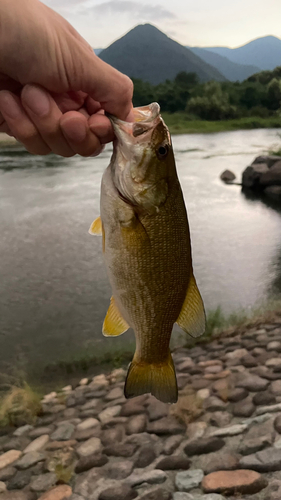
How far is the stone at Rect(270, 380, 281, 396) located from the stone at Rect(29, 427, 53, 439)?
5.60 feet

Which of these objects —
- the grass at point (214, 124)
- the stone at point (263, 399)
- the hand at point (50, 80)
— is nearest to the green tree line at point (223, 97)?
the grass at point (214, 124)

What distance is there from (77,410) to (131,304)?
8.18 feet

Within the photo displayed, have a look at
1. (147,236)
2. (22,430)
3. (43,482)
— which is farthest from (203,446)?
(147,236)

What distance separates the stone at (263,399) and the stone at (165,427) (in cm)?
60

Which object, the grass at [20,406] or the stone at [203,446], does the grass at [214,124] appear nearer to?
the grass at [20,406]

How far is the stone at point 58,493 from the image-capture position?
89.4 inches

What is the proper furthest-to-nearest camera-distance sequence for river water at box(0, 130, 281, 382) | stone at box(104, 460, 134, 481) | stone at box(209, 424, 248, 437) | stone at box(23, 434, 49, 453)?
river water at box(0, 130, 281, 382), stone at box(23, 434, 49, 453), stone at box(209, 424, 248, 437), stone at box(104, 460, 134, 481)

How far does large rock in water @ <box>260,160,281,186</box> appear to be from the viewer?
7871mm

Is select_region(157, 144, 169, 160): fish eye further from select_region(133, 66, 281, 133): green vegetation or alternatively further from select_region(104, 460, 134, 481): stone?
select_region(133, 66, 281, 133): green vegetation

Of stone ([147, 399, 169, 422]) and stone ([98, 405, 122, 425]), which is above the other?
stone ([147, 399, 169, 422])

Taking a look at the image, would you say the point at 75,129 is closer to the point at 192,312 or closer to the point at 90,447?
the point at 192,312

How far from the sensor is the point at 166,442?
2592 millimetres

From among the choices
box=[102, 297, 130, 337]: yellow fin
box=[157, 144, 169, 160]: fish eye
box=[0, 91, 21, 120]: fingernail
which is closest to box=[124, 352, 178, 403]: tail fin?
box=[102, 297, 130, 337]: yellow fin

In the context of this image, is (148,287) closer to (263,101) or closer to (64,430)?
(64,430)
